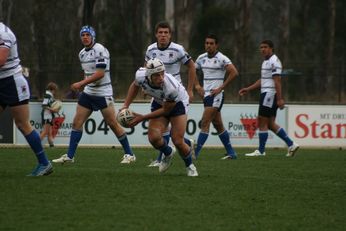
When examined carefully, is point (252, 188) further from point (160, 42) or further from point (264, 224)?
point (160, 42)

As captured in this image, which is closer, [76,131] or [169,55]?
[169,55]

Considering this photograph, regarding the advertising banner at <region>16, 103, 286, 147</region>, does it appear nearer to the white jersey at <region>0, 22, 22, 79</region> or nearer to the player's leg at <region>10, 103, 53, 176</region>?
the player's leg at <region>10, 103, 53, 176</region>

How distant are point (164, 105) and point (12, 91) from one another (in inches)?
75.4

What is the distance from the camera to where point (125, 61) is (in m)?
32.9

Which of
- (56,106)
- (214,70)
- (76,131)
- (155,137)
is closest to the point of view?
(155,137)

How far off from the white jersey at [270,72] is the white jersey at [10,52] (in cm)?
807

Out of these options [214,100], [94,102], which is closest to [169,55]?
[94,102]

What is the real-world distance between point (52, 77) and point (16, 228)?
23052 mm

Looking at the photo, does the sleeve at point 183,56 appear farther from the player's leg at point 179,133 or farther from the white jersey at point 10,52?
the white jersey at point 10,52

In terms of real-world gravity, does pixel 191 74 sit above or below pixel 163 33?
below

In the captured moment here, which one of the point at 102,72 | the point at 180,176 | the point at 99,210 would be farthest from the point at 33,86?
the point at 99,210

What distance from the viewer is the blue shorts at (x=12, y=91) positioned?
35.7 feet

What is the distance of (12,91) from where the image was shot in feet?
35.7

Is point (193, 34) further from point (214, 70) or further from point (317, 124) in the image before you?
point (214, 70)
